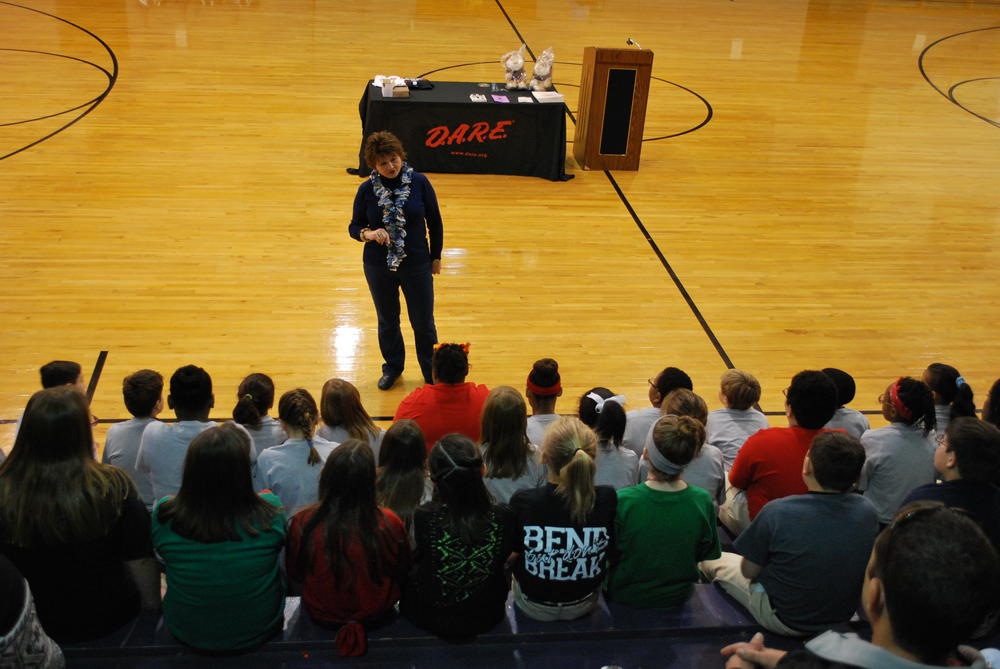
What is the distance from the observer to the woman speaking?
15.4ft

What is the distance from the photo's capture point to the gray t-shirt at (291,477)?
328 cm

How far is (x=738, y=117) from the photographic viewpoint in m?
10.0

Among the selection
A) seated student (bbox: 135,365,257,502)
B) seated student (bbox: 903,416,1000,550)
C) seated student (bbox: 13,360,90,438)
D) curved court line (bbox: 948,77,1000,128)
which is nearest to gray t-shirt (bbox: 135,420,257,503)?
seated student (bbox: 135,365,257,502)

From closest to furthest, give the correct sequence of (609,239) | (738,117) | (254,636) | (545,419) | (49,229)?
1. (254,636)
2. (545,419)
3. (49,229)
4. (609,239)
5. (738,117)

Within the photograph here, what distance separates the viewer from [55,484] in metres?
2.59

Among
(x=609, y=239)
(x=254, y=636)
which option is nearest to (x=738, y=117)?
(x=609, y=239)

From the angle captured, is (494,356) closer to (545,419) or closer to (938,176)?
(545,419)

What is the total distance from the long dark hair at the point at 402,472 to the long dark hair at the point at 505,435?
42 centimetres

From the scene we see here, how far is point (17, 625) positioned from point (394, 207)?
290cm

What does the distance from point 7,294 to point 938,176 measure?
8063 mm

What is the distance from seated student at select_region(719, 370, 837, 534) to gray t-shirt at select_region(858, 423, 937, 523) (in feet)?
0.86

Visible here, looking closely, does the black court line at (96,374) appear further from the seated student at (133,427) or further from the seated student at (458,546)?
the seated student at (458,546)

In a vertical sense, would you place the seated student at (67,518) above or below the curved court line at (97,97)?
below

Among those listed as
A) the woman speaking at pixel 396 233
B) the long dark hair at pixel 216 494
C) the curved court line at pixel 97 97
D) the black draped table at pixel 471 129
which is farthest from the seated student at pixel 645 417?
the curved court line at pixel 97 97
